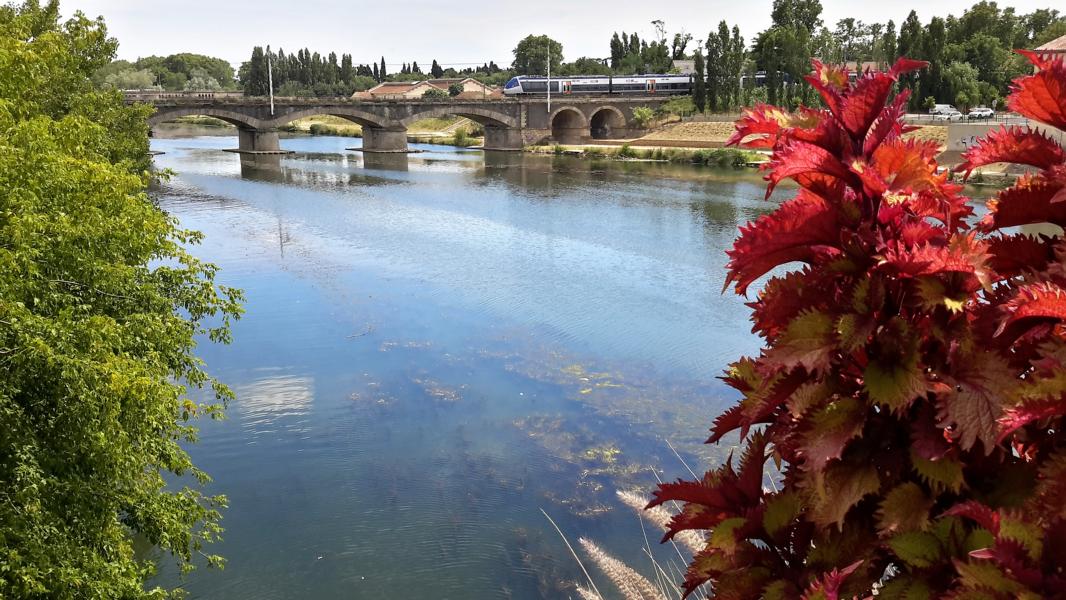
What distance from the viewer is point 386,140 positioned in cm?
6988

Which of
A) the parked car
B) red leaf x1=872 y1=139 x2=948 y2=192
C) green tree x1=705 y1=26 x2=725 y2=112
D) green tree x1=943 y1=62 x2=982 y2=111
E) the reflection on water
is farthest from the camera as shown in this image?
green tree x1=705 y1=26 x2=725 y2=112

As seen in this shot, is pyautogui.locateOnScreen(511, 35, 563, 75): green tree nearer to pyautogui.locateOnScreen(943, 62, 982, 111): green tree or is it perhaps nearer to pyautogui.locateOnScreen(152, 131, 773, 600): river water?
pyautogui.locateOnScreen(943, 62, 982, 111): green tree

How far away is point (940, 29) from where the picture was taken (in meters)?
59.5

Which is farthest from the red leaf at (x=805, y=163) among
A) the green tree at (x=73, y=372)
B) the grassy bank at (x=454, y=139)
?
the grassy bank at (x=454, y=139)

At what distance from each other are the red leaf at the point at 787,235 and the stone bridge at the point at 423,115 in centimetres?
6373

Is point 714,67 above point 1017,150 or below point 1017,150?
above

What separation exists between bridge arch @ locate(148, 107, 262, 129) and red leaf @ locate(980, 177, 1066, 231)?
63801mm

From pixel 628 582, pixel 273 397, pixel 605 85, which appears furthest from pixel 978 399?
pixel 605 85

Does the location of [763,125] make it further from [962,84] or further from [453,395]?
Result: [962,84]

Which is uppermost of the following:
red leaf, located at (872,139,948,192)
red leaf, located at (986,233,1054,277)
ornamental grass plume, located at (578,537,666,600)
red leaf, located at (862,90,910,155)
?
red leaf, located at (862,90,910,155)

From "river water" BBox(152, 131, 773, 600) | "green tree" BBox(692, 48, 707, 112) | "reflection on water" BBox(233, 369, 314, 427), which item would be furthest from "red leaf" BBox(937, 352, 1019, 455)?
"green tree" BBox(692, 48, 707, 112)

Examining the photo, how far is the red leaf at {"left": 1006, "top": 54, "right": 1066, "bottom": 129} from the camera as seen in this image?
1.94 meters

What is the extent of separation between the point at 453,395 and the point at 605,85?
7390cm

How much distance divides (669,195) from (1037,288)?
40033 mm
